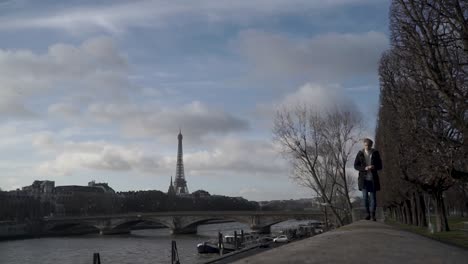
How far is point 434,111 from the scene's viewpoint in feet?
61.0

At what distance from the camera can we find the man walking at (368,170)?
1107 cm

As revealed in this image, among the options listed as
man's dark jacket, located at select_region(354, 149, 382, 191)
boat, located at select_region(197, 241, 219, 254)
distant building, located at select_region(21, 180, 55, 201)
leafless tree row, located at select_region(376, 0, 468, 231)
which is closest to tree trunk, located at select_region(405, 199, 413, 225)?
boat, located at select_region(197, 241, 219, 254)

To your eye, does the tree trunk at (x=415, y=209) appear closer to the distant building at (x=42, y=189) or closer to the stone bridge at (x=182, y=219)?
the stone bridge at (x=182, y=219)

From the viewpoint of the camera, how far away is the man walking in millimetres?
11068

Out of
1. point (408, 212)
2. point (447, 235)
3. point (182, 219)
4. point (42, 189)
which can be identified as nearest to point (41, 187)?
point (42, 189)

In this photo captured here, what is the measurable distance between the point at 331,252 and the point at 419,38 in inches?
675

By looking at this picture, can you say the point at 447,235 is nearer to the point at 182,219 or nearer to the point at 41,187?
the point at 182,219

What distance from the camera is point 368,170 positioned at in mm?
11141

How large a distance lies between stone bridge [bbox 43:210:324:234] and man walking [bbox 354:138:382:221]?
7169 cm

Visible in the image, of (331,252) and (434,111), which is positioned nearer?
(331,252)

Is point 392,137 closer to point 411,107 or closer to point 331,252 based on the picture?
point 411,107

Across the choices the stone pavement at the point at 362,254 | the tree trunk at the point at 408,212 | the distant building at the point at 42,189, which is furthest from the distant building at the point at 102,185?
the stone pavement at the point at 362,254

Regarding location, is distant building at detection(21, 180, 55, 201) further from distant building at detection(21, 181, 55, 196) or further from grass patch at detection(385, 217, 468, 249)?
grass patch at detection(385, 217, 468, 249)

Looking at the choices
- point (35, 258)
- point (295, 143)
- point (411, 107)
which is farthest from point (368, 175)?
point (35, 258)
